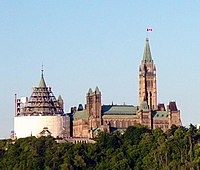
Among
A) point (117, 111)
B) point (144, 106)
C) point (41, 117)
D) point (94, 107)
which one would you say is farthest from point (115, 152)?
point (117, 111)

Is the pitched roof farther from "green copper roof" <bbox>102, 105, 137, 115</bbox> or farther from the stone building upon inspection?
"green copper roof" <bbox>102, 105, 137, 115</bbox>

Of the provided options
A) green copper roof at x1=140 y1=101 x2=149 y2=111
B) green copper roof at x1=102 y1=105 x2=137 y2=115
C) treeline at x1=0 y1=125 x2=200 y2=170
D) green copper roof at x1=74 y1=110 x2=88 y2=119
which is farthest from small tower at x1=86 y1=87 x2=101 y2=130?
treeline at x1=0 y1=125 x2=200 y2=170

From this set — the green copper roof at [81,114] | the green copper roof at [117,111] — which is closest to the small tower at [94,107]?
the green copper roof at [81,114]

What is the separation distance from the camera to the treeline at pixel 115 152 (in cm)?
15025

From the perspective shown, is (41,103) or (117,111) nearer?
(41,103)

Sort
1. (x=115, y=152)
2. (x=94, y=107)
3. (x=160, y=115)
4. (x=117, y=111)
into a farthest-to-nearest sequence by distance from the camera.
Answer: (x=117, y=111) < (x=160, y=115) < (x=94, y=107) < (x=115, y=152)

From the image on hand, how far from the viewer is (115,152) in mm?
158875

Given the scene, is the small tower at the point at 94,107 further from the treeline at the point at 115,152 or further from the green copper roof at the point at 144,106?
the treeline at the point at 115,152

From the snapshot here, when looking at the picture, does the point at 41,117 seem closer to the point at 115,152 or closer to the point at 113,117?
the point at 113,117

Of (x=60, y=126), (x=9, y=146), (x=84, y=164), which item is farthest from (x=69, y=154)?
(x=60, y=126)

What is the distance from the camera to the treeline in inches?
5915

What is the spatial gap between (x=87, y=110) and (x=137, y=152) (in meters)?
38.5

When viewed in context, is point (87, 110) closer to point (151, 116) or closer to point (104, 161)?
point (151, 116)

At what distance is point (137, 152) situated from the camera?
518 ft
